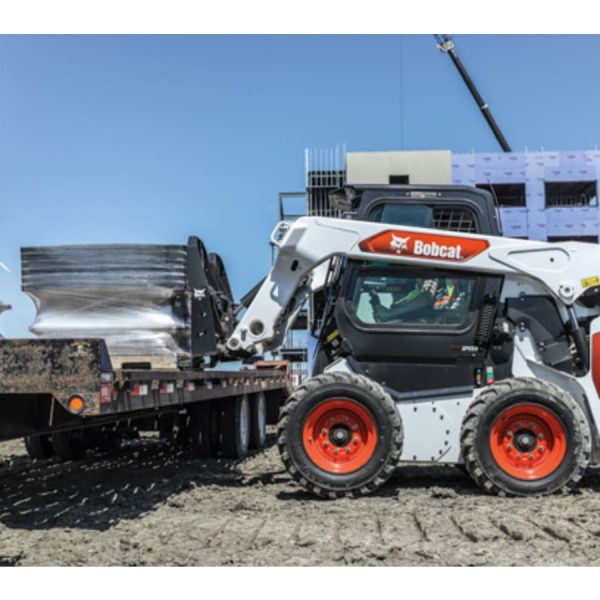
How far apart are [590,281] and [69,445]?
6926 millimetres

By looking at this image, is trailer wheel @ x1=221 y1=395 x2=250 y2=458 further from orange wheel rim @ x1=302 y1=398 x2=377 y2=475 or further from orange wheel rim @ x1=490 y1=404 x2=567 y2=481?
orange wheel rim @ x1=490 y1=404 x2=567 y2=481

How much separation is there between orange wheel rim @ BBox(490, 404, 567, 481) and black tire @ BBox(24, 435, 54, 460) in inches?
257

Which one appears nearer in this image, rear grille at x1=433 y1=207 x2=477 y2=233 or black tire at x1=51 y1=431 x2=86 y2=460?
rear grille at x1=433 y1=207 x2=477 y2=233

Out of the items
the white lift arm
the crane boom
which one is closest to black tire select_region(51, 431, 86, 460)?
the white lift arm

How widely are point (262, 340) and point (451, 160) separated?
1306 inches

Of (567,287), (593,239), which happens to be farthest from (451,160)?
(567,287)

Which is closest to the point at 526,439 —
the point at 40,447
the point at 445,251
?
the point at 445,251

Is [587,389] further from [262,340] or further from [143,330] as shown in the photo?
[143,330]

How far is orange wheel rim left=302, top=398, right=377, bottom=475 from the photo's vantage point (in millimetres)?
7090

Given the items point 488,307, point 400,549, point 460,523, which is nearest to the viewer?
point 400,549

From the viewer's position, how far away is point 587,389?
24.6 feet

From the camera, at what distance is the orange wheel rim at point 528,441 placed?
7.07 meters

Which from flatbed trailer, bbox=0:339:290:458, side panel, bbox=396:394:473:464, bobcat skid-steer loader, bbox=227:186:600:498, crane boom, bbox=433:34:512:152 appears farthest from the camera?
crane boom, bbox=433:34:512:152

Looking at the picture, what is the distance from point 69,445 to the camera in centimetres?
1080
